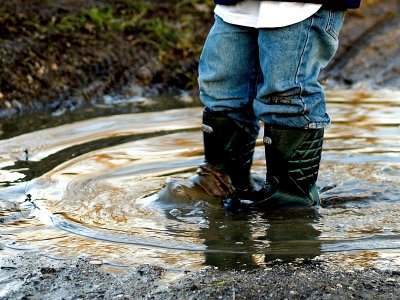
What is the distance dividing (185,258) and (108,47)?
3.56 meters

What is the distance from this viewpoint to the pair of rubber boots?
3426 mm

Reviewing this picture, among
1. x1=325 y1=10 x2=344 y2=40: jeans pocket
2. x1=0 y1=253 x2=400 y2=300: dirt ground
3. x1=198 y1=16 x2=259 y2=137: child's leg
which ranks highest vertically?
x1=325 y1=10 x2=344 y2=40: jeans pocket

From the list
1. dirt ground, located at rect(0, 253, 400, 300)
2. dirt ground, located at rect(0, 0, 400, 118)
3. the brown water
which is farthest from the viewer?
dirt ground, located at rect(0, 0, 400, 118)

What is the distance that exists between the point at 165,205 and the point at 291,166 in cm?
50

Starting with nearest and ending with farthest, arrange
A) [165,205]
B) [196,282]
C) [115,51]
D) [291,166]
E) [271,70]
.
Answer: [196,282] → [271,70] → [291,166] → [165,205] → [115,51]

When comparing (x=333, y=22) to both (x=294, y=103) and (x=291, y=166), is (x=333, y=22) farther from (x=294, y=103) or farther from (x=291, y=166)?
(x=291, y=166)

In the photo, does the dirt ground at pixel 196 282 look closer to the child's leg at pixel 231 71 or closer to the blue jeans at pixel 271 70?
the blue jeans at pixel 271 70

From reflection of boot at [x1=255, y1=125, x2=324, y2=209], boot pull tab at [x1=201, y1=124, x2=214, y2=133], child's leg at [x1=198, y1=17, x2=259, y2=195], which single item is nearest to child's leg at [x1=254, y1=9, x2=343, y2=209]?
reflection of boot at [x1=255, y1=125, x2=324, y2=209]

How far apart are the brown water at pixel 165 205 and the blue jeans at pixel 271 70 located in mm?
Result: 373

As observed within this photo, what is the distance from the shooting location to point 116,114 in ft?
17.9

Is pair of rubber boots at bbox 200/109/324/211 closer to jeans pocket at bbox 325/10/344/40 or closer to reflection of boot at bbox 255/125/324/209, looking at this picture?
reflection of boot at bbox 255/125/324/209

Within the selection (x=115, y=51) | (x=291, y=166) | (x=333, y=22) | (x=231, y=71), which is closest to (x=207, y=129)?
(x=231, y=71)

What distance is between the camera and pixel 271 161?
3492 millimetres

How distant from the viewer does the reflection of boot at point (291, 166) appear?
11.2ft
